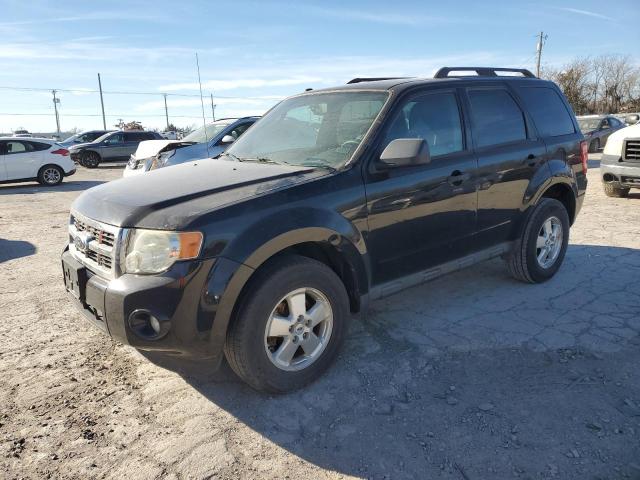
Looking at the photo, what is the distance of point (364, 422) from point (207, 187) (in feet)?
5.41

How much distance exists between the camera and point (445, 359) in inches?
134

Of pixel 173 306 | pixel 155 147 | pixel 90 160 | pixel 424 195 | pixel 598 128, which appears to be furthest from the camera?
pixel 90 160

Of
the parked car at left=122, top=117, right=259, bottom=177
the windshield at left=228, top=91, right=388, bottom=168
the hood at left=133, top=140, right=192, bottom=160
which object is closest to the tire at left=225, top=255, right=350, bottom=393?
the windshield at left=228, top=91, right=388, bottom=168

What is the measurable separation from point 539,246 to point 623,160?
5368 mm

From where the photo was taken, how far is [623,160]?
8797 mm

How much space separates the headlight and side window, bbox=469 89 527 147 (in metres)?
2.58

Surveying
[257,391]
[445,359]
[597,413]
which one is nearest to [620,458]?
[597,413]

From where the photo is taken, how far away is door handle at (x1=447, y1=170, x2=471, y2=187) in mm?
3801

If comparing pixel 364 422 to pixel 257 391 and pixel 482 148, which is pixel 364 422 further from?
pixel 482 148

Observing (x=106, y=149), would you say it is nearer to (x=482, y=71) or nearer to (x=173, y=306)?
(x=482, y=71)

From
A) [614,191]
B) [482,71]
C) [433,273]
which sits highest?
[482,71]

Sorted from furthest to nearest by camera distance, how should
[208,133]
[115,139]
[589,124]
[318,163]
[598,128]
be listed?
[115,139], [589,124], [598,128], [208,133], [318,163]

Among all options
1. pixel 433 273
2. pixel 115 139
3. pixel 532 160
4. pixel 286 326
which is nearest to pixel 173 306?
pixel 286 326

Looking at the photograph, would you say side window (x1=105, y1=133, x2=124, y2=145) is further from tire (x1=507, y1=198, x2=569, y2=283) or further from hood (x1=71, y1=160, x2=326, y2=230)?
tire (x1=507, y1=198, x2=569, y2=283)
